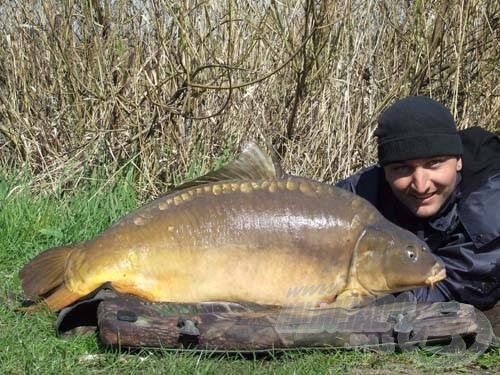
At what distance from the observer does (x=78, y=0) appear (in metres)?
4.89

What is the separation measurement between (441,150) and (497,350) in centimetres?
76

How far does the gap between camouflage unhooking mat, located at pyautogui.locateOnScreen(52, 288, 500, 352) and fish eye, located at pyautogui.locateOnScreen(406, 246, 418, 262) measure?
0.57 feet

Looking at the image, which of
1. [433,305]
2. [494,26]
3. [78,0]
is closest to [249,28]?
[78,0]

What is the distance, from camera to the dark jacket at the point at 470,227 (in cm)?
321

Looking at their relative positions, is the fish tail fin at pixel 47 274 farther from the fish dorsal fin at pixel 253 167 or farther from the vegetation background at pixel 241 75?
the vegetation background at pixel 241 75

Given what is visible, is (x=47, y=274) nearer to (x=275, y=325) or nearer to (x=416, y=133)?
(x=275, y=325)

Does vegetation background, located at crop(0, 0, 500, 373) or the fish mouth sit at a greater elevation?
vegetation background, located at crop(0, 0, 500, 373)

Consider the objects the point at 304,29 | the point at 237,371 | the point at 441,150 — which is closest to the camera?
the point at 237,371

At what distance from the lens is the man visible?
3227 mm

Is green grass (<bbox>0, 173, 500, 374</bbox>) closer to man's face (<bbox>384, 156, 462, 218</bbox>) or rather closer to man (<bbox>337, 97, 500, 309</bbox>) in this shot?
man (<bbox>337, 97, 500, 309</bbox>)

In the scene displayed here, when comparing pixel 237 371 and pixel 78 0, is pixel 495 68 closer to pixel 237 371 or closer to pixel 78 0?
pixel 78 0

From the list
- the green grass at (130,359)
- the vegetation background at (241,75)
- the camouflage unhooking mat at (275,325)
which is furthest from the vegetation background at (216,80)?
the camouflage unhooking mat at (275,325)

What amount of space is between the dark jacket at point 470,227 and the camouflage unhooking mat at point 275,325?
0.17 metres

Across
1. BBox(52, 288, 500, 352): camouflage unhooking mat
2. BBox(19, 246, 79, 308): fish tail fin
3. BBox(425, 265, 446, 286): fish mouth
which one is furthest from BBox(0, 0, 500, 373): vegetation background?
BBox(425, 265, 446, 286): fish mouth
